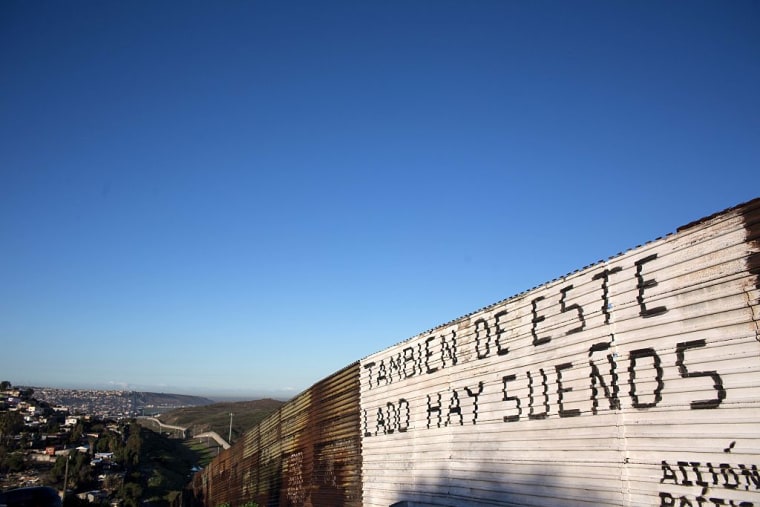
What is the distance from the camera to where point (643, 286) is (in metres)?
5.88

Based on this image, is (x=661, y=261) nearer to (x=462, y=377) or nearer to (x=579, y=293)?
(x=579, y=293)

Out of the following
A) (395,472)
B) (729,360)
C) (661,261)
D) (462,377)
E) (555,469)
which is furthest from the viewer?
(395,472)

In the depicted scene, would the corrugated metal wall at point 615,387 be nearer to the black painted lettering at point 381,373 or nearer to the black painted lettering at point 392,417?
the black painted lettering at point 392,417

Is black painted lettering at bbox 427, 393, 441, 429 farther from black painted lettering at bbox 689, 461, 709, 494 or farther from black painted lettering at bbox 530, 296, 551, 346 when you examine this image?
black painted lettering at bbox 689, 461, 709, 494

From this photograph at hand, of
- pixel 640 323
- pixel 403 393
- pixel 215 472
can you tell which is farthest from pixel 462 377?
pixel 215 472

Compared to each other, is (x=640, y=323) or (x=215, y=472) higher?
(x=640, y=323)

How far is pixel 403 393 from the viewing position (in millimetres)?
10969

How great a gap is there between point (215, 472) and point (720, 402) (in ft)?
98.5

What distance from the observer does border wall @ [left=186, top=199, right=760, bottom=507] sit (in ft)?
16.1

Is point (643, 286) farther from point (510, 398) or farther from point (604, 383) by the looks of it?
point (510, 398)

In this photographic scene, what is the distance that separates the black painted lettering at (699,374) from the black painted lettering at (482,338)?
3.29m

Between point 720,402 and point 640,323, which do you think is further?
point 640,323

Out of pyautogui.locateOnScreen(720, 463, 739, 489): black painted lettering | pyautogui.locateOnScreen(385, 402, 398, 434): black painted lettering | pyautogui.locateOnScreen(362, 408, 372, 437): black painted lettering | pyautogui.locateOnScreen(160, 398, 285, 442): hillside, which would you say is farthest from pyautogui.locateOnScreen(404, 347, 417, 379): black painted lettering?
pyautogui.locateOnScreen(160, 398, 285, 442): hillside

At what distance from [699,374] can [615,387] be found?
3.49 feet
